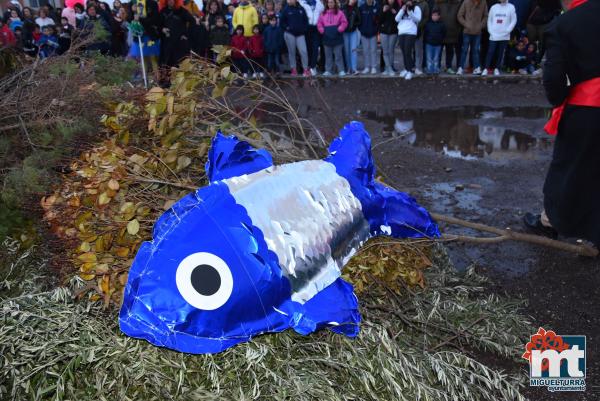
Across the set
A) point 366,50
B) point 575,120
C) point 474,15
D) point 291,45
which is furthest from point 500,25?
point 575,120

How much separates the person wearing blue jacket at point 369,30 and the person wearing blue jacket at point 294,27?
3.47 ft

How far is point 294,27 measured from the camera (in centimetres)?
994

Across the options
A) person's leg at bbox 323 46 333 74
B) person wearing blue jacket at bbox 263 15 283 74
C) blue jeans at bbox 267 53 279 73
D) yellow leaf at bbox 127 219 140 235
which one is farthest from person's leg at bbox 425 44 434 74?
yellow leaf at bbox 127 219 140 235

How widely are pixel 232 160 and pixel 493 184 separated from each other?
314 cm


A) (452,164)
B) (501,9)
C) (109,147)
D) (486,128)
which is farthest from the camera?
(501,9)

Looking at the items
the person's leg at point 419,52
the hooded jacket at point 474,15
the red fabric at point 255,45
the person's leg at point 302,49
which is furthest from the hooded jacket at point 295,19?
the hooded jacket at point 474,15

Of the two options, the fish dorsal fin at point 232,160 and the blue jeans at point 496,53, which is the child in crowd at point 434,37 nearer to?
the blue jeans at point 496,53

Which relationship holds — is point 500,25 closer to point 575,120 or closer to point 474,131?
point 474,131

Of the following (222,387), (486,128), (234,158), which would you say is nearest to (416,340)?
(222,387)

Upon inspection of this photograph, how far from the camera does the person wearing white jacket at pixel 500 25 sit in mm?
8820

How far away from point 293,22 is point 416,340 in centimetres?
818

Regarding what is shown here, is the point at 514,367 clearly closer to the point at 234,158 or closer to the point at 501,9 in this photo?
the point at 234,158

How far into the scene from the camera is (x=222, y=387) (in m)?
2.25

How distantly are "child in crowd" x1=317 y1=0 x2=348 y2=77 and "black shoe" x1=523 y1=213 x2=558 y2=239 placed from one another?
651cm
